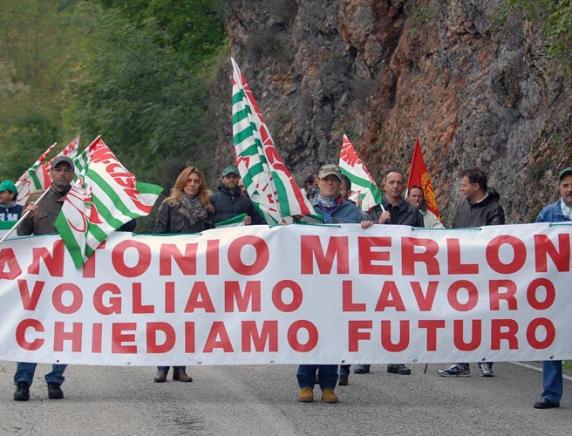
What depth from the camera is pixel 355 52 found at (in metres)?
32.7

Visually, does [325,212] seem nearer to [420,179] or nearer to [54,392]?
[54,392]

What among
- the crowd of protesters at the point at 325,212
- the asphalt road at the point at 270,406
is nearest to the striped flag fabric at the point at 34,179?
the crowd of protesters at the point at 325,212

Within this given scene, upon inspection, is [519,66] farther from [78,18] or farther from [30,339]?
[78,18]

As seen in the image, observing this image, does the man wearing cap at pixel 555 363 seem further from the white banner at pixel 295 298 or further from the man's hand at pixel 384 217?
the man's hand at pixel 384 217

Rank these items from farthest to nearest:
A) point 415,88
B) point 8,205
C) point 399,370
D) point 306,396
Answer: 1. point 415,88
2. point 8,205
3. point 399,370
4. point 306,396

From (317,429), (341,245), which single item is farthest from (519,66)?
(317,429)

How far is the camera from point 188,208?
43.8ft

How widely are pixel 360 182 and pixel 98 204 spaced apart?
5920 mm

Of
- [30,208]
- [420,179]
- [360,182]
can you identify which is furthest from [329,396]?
[360,182]

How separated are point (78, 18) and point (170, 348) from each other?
150 ft

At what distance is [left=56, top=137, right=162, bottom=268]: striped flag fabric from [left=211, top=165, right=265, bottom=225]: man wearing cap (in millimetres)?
2414

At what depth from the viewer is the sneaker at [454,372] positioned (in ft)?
44.7

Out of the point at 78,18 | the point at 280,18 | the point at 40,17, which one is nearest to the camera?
the point at 280,18

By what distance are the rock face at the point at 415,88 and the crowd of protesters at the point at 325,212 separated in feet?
21.4
